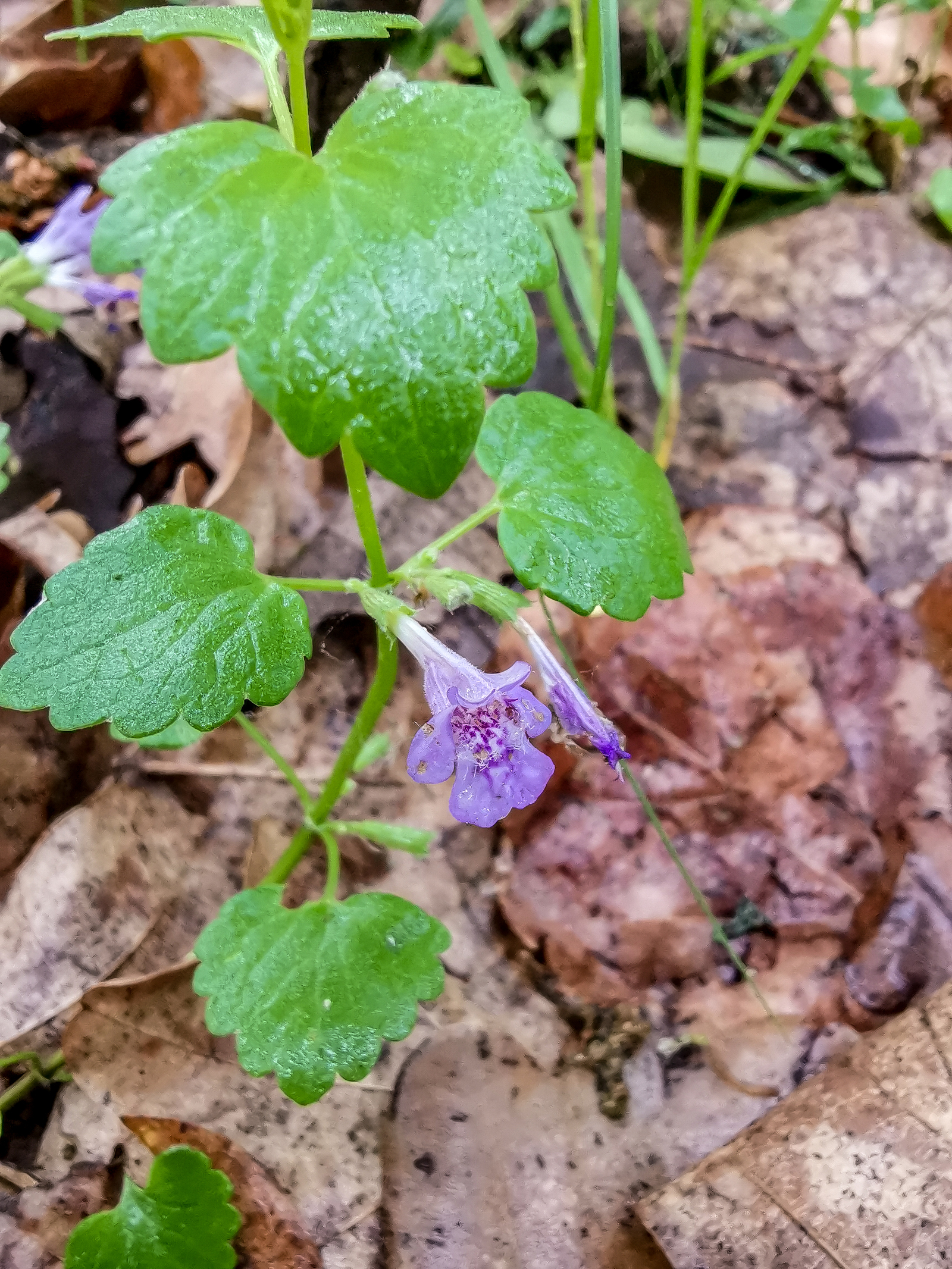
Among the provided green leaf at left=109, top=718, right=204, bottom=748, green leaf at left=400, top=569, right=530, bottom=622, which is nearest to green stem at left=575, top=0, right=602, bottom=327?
green leaf at left=400, top=569, right=530, bottom=622

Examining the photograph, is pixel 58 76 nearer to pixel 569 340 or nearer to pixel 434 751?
pixel 569 340


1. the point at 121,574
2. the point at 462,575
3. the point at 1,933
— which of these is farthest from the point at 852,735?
the point at 1,933

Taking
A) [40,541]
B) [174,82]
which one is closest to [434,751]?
[40,541]

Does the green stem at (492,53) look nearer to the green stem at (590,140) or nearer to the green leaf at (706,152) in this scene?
the green stem at (590,140)

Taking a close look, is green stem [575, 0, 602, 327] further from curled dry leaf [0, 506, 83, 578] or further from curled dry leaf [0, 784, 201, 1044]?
curled dry leaf [0, 784, 201, 1044]

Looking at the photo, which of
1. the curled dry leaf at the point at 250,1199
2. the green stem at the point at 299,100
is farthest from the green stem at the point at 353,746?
the green stem at the point at 299,100

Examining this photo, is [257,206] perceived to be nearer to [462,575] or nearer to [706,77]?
[462,575]

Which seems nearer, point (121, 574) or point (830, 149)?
point (121, 574)
